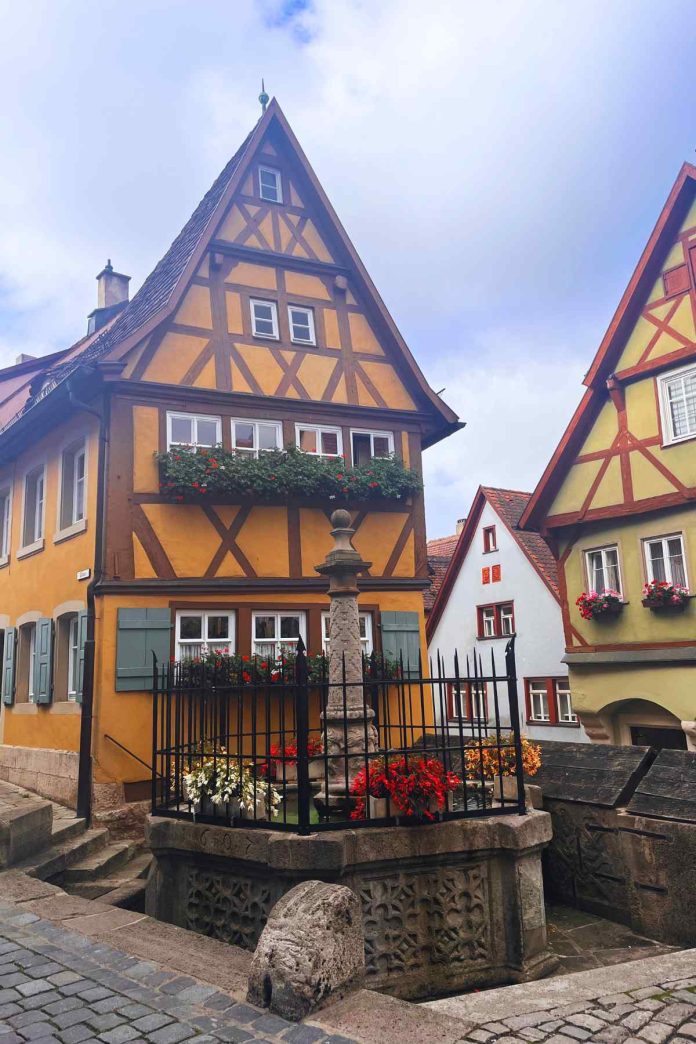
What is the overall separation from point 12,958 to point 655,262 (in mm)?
14627

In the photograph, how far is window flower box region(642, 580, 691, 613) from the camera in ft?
45.6

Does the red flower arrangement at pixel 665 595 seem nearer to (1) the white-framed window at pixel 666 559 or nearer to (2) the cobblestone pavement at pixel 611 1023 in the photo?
(1) the white-framed window at pixel 666 559

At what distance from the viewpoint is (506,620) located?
23906 millimetres

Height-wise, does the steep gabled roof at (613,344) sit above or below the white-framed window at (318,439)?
above

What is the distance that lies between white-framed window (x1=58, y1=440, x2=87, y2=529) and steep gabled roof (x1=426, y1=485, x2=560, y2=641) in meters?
12.4

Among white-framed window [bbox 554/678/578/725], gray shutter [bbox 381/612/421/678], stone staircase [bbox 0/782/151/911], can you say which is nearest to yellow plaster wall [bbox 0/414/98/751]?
stone staircase [bbox 0/782/151/911]

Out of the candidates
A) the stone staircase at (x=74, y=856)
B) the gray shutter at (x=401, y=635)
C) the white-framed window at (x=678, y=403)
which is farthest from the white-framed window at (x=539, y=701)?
the stone staircase at (x=74, y=856)

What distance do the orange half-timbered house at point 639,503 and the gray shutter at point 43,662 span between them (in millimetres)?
9496

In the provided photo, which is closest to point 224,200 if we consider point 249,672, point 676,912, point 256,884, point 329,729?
point 249,672

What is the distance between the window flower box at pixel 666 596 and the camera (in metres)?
13.9

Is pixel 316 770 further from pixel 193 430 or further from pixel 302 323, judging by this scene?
pixel 302 323

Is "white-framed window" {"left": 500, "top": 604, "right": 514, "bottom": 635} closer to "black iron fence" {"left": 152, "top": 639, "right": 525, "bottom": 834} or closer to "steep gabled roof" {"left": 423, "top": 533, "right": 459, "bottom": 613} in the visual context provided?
"steep gabled roof" {"left": 423, "top": 533, "right": 459, "bottom": 613}

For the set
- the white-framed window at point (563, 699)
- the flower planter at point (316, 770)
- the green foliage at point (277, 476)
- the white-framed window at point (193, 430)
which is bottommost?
the flower planter at point (316, 770)

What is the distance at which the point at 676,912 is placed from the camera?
268 inches
